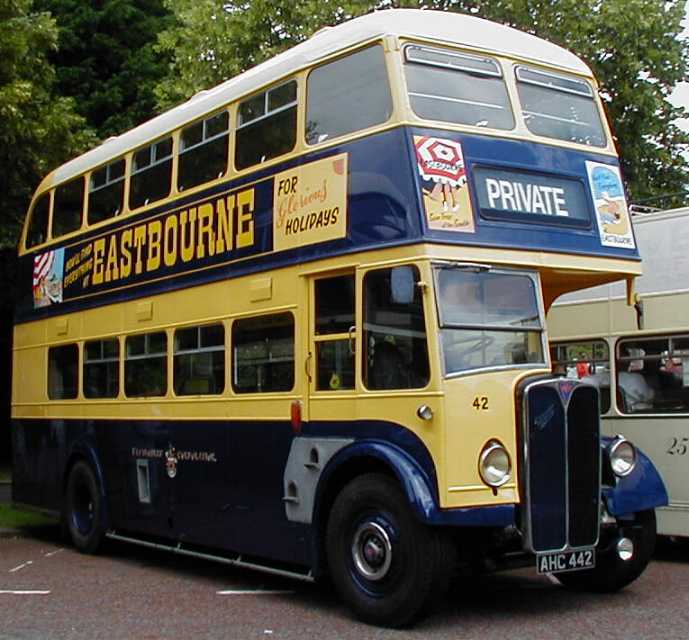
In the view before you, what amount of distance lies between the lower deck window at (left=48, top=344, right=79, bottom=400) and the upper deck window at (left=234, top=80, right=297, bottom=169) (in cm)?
414

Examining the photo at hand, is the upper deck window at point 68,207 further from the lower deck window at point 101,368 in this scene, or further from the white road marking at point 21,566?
the white road marking at point 21,566

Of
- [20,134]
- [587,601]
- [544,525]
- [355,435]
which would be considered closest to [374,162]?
[355,435]

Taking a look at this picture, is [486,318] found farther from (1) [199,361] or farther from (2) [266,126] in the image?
(1) [199,361]

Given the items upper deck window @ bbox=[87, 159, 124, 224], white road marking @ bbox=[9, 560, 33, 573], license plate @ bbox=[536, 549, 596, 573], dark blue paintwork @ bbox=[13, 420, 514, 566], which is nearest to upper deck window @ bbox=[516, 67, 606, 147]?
dark blue paintwork @ bbox=[13, 420, 514, 566]

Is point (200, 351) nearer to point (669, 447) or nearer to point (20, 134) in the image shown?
point (669, 447)

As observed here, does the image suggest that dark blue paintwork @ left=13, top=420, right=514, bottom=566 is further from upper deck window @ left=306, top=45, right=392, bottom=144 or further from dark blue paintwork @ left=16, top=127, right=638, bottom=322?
upper deck window @ left=306, top=45, right=392, bottom=144

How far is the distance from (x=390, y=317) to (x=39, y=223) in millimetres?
7627

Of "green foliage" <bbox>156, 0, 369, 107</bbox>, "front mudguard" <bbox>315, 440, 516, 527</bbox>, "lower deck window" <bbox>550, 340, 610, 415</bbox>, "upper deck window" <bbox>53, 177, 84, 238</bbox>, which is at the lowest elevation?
"front mudguard" <bbox>315, 440, 516, 527</bbox>

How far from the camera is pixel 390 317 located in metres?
8.72

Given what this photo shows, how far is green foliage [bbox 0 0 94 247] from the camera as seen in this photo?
17.6m

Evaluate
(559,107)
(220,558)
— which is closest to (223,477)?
(220,558)

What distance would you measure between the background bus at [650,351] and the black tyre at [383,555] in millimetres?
3997

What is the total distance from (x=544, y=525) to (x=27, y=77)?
13.4 m

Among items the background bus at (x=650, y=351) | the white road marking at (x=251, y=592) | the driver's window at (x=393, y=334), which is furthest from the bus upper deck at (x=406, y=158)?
the white road marking at (x=251, y=592)
